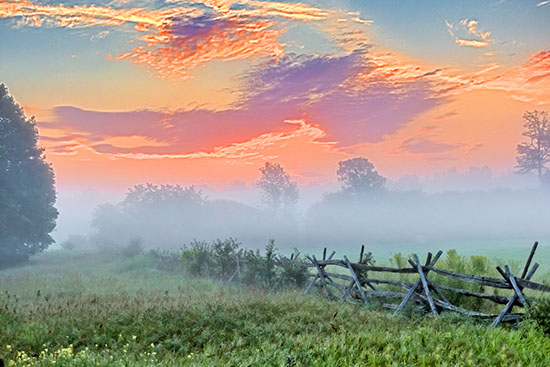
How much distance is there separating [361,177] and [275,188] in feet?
60.2

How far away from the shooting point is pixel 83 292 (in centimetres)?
1714

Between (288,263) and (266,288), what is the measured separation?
152cm

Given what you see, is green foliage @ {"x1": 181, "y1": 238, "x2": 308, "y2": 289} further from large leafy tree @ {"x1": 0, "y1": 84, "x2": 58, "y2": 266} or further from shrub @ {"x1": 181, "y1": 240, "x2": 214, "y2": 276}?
large leafy tree @ {"x1": 0, "y1": 84, "x2": 58, "y2": 266}

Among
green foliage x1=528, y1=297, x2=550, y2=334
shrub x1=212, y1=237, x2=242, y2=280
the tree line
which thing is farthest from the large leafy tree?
green foliage x1=528, y1=297, x2=550, y2=334

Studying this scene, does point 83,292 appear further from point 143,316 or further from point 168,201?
point 168,201

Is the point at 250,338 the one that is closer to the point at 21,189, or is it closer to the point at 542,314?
the point at 542,314

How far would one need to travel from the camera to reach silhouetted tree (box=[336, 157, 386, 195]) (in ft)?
227

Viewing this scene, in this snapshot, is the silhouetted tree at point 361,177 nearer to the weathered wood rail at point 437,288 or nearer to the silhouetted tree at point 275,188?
the silhouetted tree at point 275,188

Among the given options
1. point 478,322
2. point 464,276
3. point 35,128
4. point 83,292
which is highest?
point 35,128

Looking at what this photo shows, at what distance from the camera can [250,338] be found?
28.3 ft

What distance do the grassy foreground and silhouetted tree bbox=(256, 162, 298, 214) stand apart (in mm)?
66568

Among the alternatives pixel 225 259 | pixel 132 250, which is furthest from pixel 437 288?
pixel 132 250

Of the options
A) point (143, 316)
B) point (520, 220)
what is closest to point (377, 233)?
point (520, 220)

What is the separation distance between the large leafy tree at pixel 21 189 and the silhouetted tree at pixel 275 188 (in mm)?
45646
